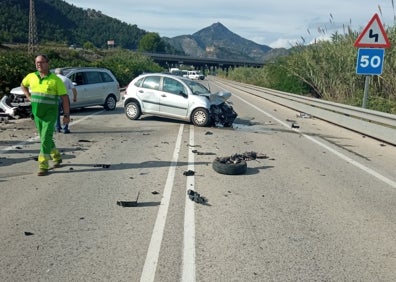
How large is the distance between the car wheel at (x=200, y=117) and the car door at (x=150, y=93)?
1432 mm

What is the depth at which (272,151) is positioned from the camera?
10391 mm

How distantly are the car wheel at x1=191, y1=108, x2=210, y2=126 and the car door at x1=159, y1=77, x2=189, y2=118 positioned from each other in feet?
1.13

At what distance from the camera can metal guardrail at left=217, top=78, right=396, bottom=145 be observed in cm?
1180

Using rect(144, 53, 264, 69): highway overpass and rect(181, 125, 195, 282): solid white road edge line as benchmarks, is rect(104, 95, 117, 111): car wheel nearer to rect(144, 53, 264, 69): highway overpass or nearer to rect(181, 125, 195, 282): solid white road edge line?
rect(181, 125, 195, 282): solid white road edge line

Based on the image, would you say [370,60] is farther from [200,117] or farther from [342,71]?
[342,71]

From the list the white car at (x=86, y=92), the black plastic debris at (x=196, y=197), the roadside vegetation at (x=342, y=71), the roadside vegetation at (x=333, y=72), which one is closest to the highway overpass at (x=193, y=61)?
the roadside vegetation at (x=333, y=72)

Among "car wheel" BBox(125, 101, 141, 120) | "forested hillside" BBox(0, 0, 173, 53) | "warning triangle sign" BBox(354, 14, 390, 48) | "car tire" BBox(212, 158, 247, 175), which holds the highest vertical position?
"forested hillside" BBox(0, 0, 173, 53)

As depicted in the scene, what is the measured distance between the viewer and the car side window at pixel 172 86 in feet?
48.2

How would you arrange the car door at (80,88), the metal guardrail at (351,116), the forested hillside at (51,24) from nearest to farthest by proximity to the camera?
the metal guardrail at (351,116) < the car door at (80,88) < the forested hillside at (51,24)

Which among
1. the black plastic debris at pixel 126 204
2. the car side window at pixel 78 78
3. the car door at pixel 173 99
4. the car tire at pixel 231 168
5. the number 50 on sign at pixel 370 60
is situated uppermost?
the number 50 on sign at pixel 370 60

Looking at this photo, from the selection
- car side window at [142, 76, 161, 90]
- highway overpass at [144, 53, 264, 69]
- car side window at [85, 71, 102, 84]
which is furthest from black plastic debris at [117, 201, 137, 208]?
highway overpass at [144, 53, 264, 69]

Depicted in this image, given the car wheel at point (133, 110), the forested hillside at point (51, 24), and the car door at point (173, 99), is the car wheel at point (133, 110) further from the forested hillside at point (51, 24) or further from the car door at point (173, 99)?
the forested hillside at point (51, 24)

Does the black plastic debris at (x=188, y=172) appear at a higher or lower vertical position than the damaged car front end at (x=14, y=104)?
lower

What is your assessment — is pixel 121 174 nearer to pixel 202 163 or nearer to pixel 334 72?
pixel 202 163
